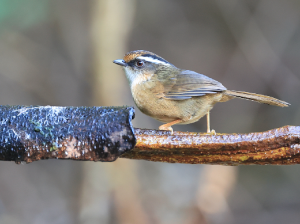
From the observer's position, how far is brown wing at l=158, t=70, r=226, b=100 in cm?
352

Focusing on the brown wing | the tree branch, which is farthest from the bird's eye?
the tree branch

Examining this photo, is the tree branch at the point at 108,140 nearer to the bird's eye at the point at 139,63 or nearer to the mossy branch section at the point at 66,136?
the mossy branch section at the point at 66,136

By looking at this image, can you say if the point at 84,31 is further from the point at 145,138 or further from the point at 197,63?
the point at 145,138

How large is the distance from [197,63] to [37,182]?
5423 mm

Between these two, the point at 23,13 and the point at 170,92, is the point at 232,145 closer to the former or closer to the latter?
the point at 170,92

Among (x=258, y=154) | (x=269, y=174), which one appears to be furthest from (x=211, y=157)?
(x=269, y=174)

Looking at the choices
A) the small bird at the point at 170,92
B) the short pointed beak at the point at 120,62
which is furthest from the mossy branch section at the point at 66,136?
the short pointed beak at the point at 120,62

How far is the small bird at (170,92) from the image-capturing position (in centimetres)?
351

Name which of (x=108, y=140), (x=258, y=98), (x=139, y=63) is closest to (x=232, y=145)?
(x=108, y=140)

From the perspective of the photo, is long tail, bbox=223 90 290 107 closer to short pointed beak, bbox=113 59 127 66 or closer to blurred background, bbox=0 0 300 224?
short pointed beak, bbox=113 59 127 66

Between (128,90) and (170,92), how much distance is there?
3366mm

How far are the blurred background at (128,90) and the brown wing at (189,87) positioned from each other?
3004 millimetres

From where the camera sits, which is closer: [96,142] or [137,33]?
[96,142]

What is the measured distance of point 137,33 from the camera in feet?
29.3
